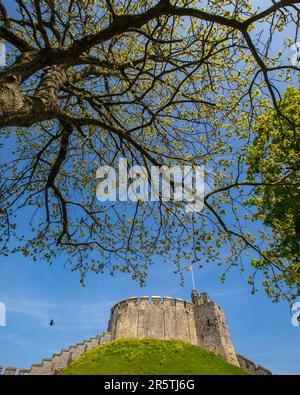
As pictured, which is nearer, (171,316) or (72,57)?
(72,57)

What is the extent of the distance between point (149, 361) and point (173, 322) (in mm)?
17731

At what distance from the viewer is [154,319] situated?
1442 inches

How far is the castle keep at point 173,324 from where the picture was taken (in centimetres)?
3459

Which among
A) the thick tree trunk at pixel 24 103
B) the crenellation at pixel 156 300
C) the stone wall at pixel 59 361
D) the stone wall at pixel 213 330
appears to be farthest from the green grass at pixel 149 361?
the thick tree trunk at pixel 24 103

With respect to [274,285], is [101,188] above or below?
above

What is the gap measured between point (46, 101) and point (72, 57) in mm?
1493

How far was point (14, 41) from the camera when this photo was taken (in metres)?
6.70

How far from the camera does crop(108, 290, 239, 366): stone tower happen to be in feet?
116

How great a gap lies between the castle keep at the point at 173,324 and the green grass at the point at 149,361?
11.3 meters

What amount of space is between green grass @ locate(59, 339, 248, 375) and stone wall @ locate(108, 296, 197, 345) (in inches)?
462

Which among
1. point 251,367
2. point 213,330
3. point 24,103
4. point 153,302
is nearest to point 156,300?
point 153,302

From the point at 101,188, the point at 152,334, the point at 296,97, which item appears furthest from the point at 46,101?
the point at 152,334

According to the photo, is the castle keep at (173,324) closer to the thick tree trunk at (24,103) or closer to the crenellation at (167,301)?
the crenellation at (167,301)
